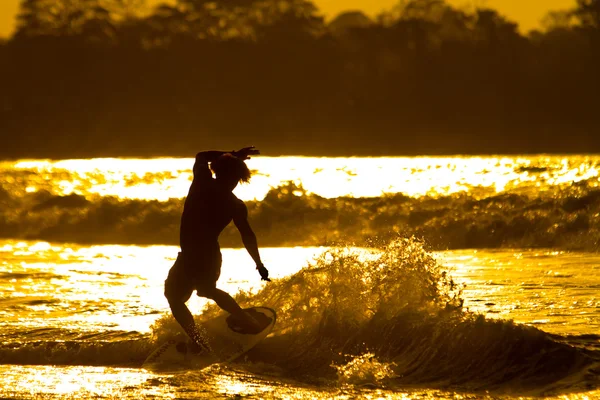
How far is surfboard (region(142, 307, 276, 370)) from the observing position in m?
9.88

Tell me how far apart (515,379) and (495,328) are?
690 millimetres

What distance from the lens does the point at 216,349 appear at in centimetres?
1005

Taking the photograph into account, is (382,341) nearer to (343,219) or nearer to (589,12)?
(343,219)

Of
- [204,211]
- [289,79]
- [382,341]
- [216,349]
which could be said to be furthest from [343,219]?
[289,79]

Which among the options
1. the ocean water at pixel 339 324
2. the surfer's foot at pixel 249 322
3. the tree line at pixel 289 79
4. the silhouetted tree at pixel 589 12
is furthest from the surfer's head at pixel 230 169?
the silhouetted tree at pixel 589 12

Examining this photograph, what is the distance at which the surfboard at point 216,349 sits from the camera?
988 cm

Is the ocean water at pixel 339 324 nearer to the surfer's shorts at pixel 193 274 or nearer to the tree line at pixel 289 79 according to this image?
the surfer's shorts at pixel 193 274

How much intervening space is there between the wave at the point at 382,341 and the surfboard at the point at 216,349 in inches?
6.5

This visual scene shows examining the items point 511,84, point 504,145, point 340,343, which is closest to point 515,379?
point 340,343

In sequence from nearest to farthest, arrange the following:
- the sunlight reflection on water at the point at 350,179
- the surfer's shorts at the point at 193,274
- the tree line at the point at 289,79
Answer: the surfer's shorts at the point at 193,274, the sunlight reflection on water at the point at 350,179, the tree line at the point at 289,79

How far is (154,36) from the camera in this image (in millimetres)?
88562

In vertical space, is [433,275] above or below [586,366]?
above

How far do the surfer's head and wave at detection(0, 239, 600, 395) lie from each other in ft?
5.75

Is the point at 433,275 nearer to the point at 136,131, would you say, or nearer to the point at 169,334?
the point at 169,334
